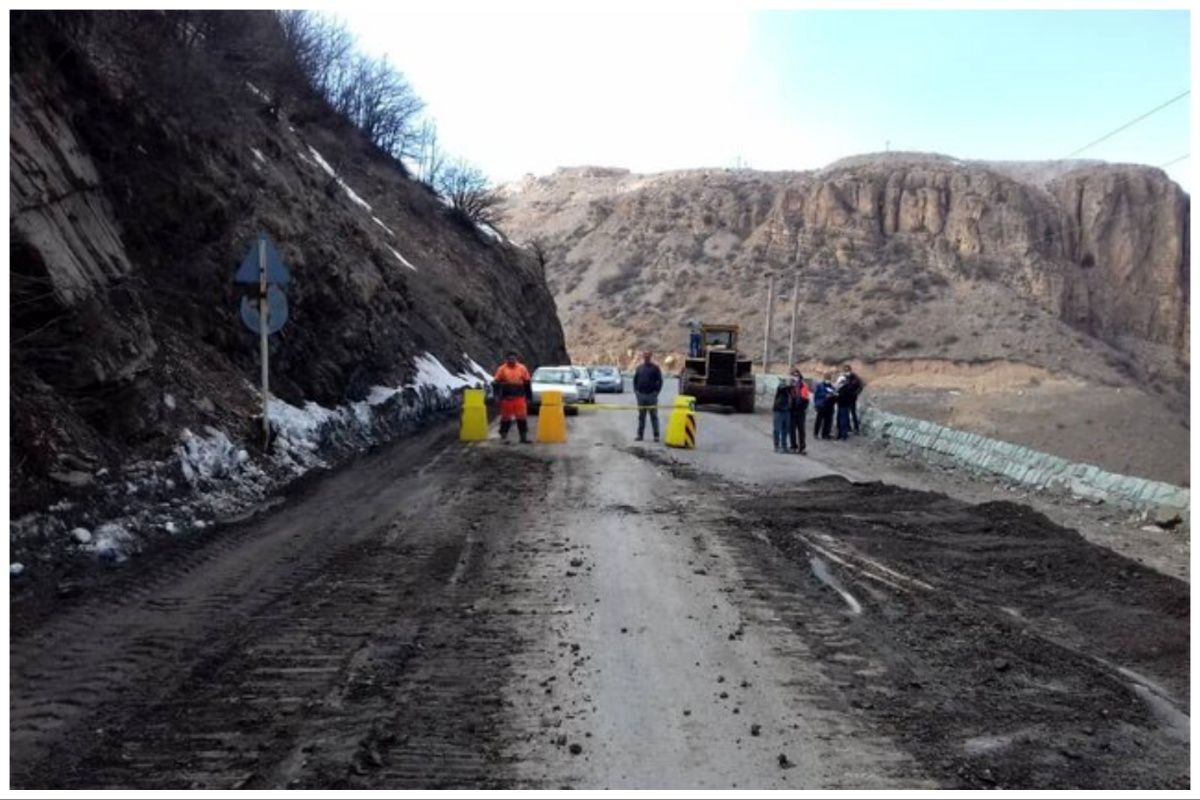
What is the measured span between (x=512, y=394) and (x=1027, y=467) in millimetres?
8637

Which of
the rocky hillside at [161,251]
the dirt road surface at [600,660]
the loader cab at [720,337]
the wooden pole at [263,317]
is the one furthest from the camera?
the loader cab at [720,337]

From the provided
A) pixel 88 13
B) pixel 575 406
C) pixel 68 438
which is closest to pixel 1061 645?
pixel 68 438

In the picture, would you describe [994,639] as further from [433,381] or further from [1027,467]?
[433,381]

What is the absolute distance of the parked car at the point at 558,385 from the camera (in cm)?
2331

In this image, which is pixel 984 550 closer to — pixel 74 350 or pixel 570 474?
pixel 570 474

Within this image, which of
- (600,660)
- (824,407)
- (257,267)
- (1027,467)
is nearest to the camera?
(600,660)

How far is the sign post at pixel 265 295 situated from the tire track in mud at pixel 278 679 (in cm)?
409

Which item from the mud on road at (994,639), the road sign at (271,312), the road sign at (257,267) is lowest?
the mud on road at (994,639)

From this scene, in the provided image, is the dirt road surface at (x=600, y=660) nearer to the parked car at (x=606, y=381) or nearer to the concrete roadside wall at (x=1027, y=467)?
the concrete roadside wall at (x=1027, y=467)

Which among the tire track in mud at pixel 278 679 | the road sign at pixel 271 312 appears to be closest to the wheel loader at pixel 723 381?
the road sign at pixel 271 312

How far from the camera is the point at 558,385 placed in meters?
24.4

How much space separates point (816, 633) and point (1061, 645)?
161cm

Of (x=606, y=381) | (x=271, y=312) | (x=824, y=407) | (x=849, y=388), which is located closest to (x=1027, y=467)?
(x=849, y=388)

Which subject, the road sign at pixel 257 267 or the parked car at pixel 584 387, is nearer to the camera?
the road sign at pixel 257 267
